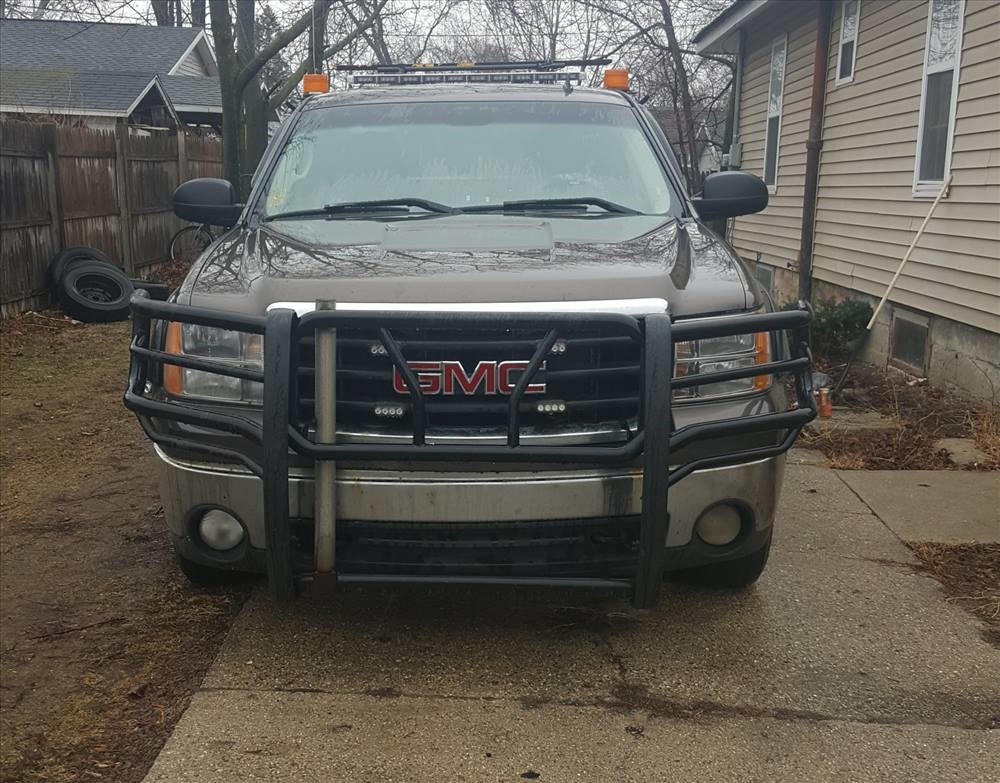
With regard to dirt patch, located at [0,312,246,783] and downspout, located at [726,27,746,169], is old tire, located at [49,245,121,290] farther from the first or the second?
downspout, located at [726,27,746,169]

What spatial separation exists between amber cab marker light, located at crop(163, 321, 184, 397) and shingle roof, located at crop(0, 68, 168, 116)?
20279 mm

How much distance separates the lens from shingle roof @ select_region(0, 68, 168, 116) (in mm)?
21688

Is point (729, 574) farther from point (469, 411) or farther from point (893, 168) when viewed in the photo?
point (893, 168)

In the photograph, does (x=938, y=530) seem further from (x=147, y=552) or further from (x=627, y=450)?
(x=147, y=552)

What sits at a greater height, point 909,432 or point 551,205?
point 551,205

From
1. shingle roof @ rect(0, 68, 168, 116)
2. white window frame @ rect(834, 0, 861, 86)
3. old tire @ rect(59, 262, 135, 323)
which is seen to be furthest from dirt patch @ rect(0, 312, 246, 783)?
shingle roof @ rect(0, 68, 168, 116)

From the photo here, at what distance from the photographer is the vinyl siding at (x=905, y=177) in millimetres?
7281

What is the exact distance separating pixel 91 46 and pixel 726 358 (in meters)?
29.5

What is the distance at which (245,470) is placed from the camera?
9.86 feet

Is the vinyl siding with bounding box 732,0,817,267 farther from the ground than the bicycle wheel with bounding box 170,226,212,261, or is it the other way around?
the vinyl siding with bounding box 732,0,817,267

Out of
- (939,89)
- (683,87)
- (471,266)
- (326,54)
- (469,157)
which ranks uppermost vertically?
(326,54)

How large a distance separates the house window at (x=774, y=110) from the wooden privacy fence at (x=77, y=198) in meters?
9.05

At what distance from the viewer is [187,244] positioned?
1722 centimetres

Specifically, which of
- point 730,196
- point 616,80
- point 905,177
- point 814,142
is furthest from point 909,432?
point 814,142
